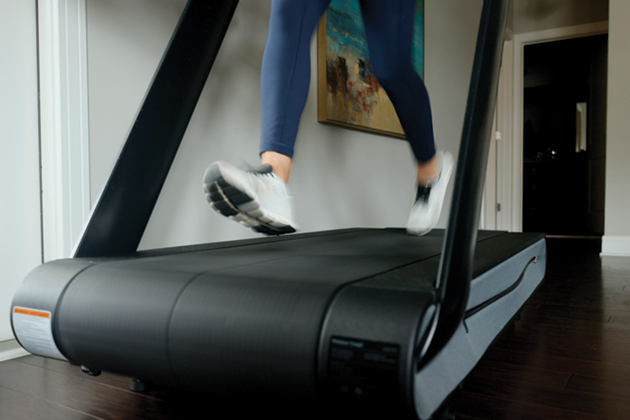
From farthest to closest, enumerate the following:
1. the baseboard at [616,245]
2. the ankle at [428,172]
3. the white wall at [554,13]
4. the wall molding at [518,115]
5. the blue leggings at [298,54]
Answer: the wall molding at [518,115] < the white wall at [554,13] < the baseboard at [616,245] < the ankle at [428,172] < the blue leggings at [298,54]

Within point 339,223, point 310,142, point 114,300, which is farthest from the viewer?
point 339,223

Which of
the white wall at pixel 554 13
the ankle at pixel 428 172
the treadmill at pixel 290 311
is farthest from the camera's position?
the white wall at pixel 554 13

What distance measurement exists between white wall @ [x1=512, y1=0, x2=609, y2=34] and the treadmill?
4.42 meters

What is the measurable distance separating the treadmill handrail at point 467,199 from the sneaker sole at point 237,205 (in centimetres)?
37

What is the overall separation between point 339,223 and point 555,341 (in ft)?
4.05

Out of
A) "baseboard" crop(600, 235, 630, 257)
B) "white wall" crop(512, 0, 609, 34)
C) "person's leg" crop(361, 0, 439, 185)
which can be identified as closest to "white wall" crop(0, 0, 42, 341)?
"person's leg" crop(361, 0, 439, 185)

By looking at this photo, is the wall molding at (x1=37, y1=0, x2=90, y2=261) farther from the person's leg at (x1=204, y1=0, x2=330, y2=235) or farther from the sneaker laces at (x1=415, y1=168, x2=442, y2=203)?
the sneaker laces at (x1=415, y1=168, x2=442, y2=203)

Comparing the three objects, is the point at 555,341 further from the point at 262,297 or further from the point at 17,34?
the point at 17,34

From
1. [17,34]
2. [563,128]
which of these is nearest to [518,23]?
[563,128]

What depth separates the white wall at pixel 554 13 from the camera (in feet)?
14.5

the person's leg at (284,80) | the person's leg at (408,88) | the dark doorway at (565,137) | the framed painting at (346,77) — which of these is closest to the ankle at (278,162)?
the person's leg at (284,80)

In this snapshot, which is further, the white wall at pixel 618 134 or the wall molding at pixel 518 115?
the wall molding at pixel 518 115

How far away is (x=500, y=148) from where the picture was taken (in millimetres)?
4742

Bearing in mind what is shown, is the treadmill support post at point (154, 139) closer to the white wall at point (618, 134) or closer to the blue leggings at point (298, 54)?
the blue leggings at point (298, 54)
